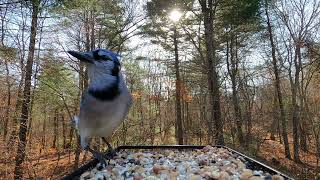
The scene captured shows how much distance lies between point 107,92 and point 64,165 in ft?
56.8

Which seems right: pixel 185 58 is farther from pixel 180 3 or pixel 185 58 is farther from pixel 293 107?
pixel 180 3

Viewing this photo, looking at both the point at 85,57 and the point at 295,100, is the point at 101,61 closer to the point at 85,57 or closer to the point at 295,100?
the point at 85,57

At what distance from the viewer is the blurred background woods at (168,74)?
10.1m

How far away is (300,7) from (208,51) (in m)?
8.91

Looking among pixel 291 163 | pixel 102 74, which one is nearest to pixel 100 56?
pixel 102 74

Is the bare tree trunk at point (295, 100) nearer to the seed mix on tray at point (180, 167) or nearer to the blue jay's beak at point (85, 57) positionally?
the seed mix on tray at point (180, 167)

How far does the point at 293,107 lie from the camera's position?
17.7m

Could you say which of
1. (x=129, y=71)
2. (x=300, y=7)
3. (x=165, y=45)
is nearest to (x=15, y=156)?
(x=129, y=71)

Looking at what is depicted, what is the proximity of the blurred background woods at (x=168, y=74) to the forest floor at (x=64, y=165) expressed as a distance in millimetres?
71

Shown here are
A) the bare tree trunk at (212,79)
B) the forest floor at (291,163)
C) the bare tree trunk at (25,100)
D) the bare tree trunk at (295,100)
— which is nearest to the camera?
the bare tree trunk at (25,100)

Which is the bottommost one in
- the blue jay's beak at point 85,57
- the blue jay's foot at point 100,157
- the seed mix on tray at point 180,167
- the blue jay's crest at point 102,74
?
the seed mix on tray at point 180,167

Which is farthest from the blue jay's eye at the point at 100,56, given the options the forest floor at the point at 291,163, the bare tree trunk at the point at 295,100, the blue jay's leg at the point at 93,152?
the bare tree trunk at the point at 295,100

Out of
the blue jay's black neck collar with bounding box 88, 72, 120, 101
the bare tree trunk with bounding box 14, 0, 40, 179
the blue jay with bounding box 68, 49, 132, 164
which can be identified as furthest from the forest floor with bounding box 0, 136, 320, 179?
the blue jay's black neck collar with bounding box 88, 72, 120, 101

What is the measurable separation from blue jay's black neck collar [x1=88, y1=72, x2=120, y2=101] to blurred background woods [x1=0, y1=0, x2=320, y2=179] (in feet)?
20.6
